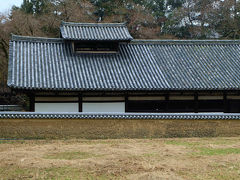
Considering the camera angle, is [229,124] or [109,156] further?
[229,124]

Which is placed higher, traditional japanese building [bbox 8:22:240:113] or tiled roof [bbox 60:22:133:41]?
tiled roof [bbox 60:22:133:41]

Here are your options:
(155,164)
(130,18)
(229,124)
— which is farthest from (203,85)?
(130,18)

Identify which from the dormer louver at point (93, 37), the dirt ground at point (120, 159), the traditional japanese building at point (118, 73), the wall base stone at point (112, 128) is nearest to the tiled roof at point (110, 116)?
the wall base stone at point (112, 128)

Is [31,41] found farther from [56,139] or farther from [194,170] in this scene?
[194,170]

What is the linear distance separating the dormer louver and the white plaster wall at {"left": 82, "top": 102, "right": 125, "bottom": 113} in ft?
12.8

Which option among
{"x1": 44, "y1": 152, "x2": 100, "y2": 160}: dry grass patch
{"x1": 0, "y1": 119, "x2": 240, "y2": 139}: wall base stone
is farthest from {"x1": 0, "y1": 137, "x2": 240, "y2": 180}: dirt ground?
{"x1": 0, "y1": 119, "x2": 240, "y2": 139}: wall base stone

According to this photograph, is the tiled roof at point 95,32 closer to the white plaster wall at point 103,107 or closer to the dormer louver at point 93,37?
the dormer louver at point 93,37

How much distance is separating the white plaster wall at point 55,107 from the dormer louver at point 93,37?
398 cm

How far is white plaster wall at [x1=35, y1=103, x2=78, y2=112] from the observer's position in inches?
631

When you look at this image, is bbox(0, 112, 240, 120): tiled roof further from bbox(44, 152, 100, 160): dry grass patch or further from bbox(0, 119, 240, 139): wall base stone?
bbox(44, 152, 100, 160): dry grass patch

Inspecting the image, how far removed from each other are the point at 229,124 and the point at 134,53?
7.23m

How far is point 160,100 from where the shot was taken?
1723cm

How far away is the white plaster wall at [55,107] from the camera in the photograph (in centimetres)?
1602

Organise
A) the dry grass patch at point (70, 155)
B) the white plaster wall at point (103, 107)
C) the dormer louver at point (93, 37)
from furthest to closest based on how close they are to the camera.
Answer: the dormer louver at point (93, 37) → the white plaster wall at point (103, 107) → the dry grass patch at point (70, 155)
